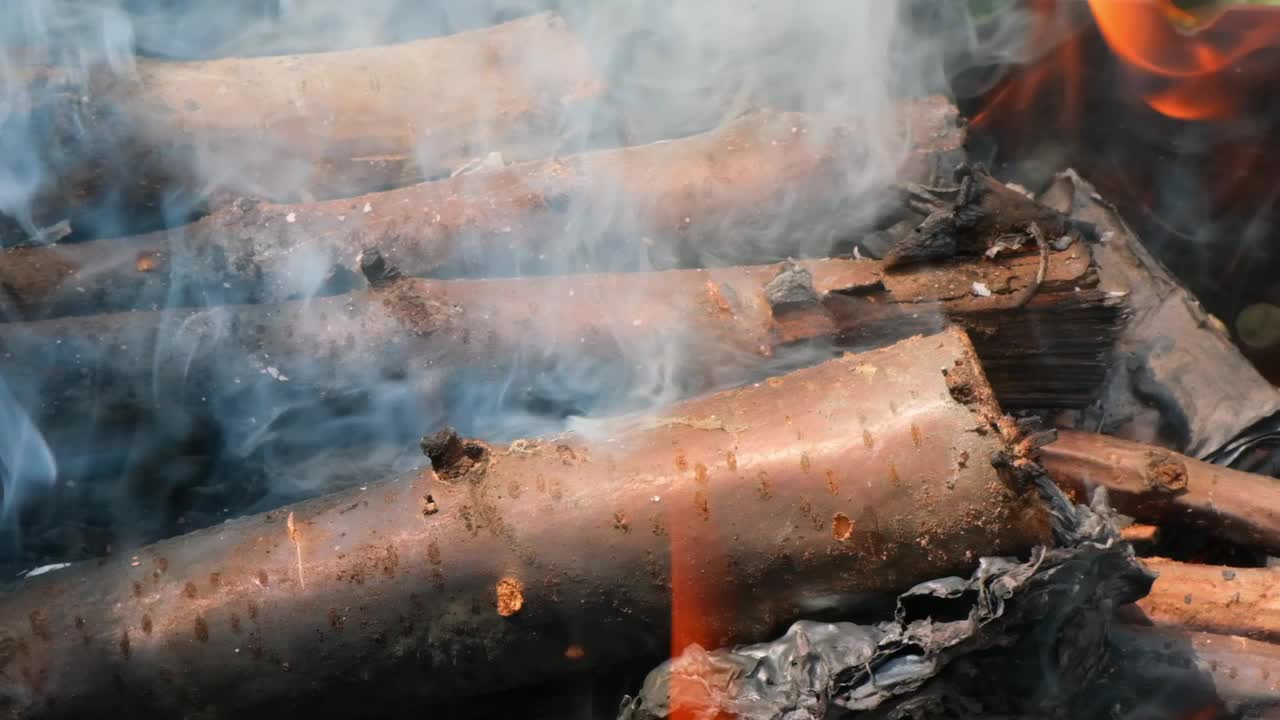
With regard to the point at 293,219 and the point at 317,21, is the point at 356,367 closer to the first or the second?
the point at 293,219

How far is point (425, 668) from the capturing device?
1.87m

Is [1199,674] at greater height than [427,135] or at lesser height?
lesser

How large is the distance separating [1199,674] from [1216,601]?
0.24 meters

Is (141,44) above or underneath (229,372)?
above

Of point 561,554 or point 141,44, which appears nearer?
point 561,554

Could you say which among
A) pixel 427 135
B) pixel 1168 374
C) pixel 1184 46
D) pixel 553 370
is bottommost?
pixel 1168 374

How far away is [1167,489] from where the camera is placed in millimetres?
2410

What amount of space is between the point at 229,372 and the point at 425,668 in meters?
0.95

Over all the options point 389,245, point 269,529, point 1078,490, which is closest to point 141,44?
point 389,245

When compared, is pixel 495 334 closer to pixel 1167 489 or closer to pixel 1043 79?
pixel 1167 489

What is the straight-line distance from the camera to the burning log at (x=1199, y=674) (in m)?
2.13

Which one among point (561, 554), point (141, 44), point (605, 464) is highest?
point (141, 44)

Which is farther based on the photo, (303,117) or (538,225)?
(303,117)

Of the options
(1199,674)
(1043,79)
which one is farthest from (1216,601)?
(1043,79)
